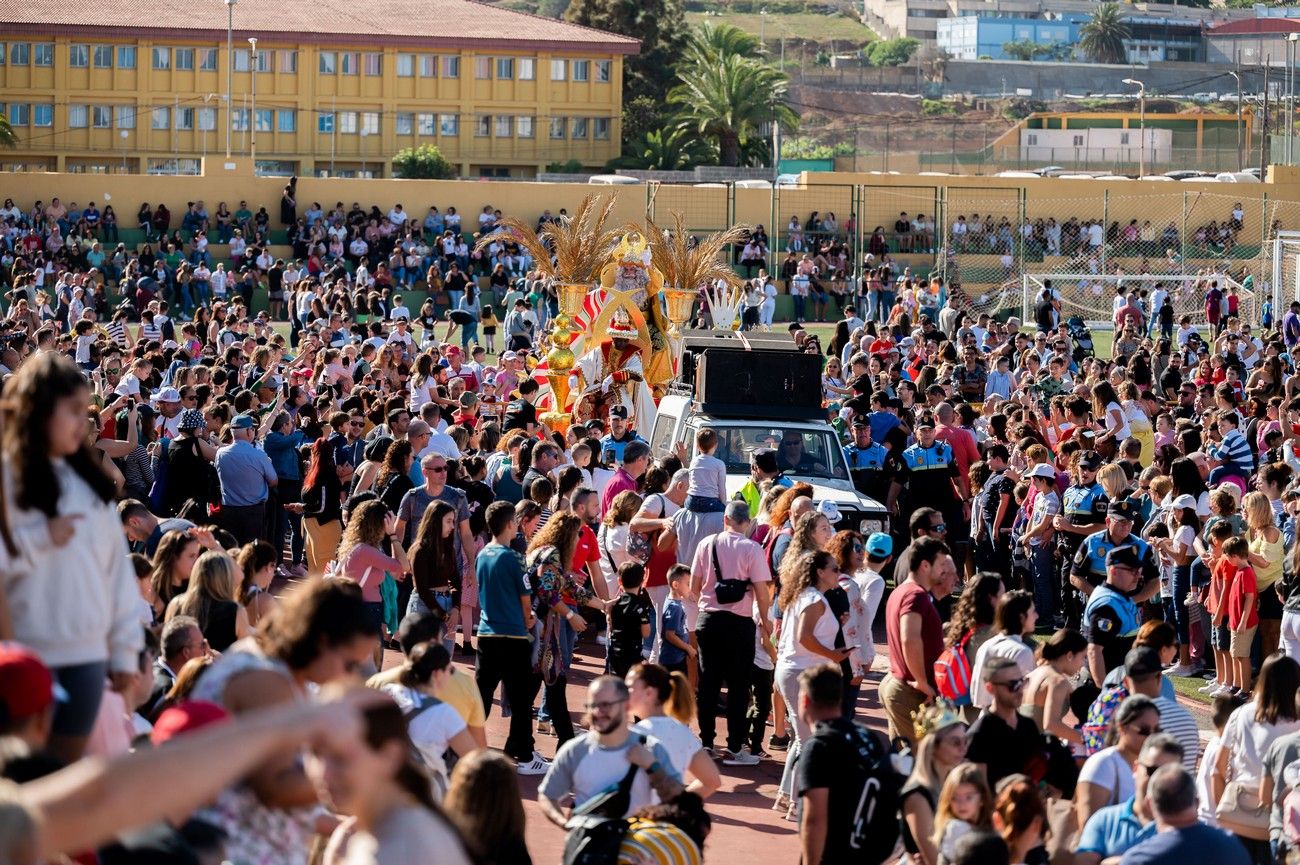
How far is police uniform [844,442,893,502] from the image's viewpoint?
1709 centimetres

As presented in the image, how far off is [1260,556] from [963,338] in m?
15.1

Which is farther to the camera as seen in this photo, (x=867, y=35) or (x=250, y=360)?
(x=867, y=35)

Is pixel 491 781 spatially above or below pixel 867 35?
below

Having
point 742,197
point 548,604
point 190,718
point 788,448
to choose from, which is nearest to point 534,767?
point 548,604

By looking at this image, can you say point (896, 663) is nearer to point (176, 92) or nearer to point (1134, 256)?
point (1134, 256)

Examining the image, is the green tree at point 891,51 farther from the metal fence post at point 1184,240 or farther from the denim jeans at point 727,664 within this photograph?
the denim jeans at point 727,664

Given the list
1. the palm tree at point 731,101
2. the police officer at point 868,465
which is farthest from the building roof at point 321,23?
the police officer at point 868,465

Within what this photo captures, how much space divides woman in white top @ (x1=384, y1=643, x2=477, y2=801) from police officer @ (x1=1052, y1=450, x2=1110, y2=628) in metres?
7.50

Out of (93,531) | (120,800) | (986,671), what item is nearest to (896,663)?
(986,671)

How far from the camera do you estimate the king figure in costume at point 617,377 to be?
19812 millimetres

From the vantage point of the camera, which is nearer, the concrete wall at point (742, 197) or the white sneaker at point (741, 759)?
the white sneaker at point (741, 759)

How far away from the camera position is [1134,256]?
46844 millimetres

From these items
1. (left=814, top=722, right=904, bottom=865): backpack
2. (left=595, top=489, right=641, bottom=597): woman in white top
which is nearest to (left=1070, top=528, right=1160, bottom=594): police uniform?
(left=595, top=489, right=641, bottom=597): woman in white top

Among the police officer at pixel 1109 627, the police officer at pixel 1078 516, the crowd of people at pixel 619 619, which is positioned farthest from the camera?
the police officer at pixel 1078 516
